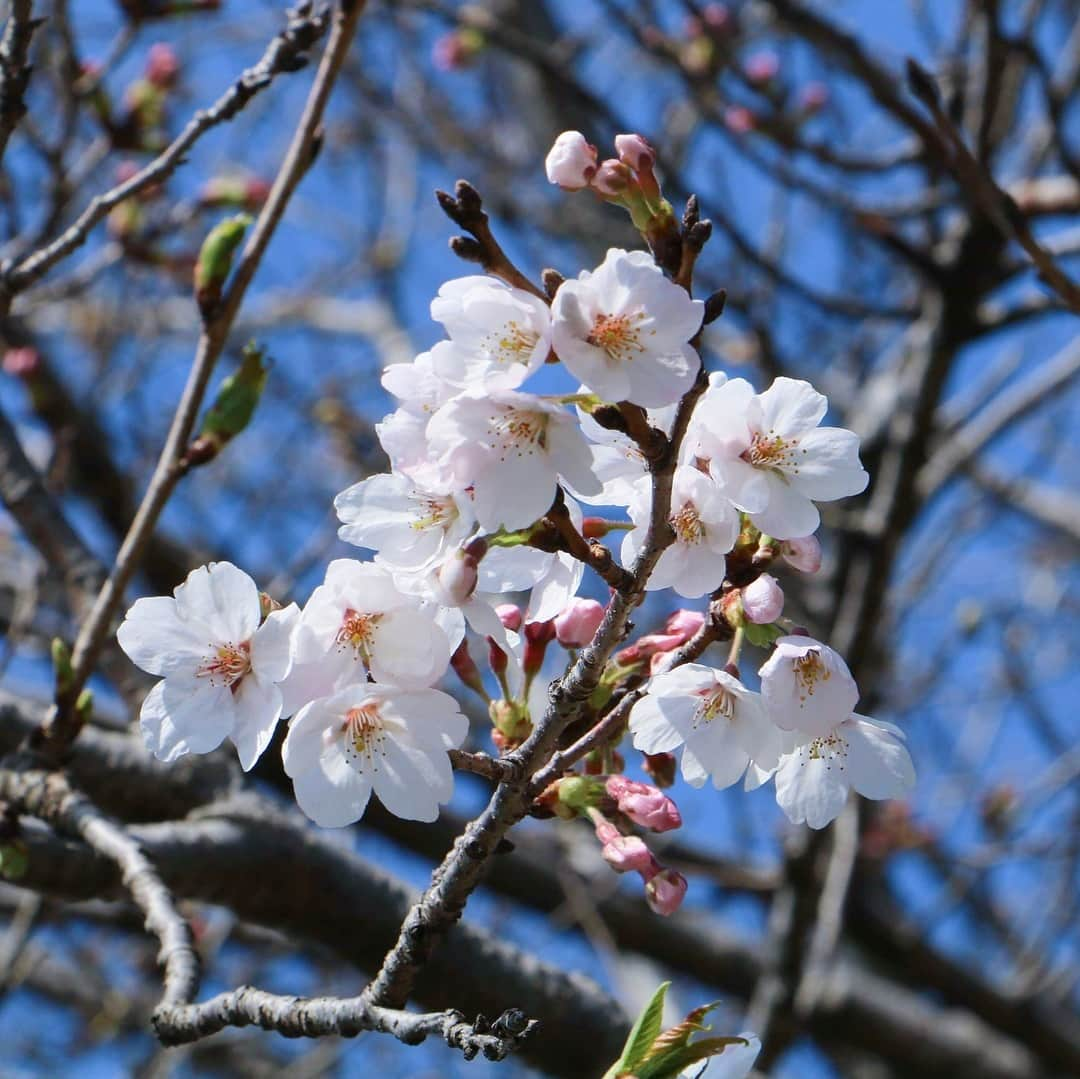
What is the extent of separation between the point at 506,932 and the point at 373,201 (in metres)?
3.52

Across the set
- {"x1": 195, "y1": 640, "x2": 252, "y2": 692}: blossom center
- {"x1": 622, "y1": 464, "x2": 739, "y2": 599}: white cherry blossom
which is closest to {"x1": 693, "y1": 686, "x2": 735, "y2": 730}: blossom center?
{"x1": 622, "y1": 464, "x2": 739, "y2": 599}: white cherry blossom

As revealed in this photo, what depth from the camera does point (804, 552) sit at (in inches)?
45.1

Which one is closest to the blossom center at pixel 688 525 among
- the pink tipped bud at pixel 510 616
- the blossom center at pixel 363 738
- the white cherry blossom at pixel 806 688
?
the white cherry blossom at pixel 806 688

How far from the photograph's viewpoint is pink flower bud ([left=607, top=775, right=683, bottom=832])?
3.86ft

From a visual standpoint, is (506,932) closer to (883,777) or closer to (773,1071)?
(773,1071)

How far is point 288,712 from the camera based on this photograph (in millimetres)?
A: 1139

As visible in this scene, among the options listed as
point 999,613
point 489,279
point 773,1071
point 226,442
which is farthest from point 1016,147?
point 489,279

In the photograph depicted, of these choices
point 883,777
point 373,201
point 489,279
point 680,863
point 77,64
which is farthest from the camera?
point 373,201

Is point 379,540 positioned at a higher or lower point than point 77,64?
lower

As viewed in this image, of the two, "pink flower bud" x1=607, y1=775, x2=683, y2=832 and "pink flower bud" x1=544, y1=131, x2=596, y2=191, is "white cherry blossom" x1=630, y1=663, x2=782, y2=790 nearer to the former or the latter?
"pink flower bud" x1=607, y1=775, x2=683, y2=832

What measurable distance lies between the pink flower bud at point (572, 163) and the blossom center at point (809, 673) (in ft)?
1.59

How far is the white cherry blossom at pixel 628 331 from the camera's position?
3.20 ft

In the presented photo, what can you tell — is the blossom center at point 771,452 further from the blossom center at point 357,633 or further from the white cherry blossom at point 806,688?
the blossom center at point 357,633

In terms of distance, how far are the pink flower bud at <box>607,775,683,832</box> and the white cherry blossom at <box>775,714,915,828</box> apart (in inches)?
5.0
